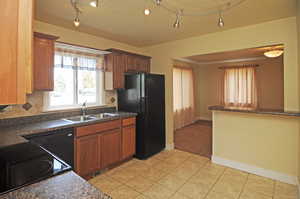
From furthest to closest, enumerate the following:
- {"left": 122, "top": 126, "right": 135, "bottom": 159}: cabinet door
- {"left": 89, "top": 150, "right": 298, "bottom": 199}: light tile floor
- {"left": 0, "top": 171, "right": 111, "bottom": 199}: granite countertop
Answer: {"left": 122, "top": 126, "right": 135, "bottom": 159}: cabinet door < {"left": 89, "top": 150, "right": 298, "bottom": 199}: light tile floor < {"left": 0, "top": 171, "right": 111, "bottom": 199}: granite countertop

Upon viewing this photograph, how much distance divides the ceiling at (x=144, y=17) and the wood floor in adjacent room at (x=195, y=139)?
2.57 meters

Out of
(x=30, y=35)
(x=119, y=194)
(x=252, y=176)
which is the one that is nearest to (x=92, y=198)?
(x=30, y=35)

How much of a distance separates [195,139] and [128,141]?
2.26 metres

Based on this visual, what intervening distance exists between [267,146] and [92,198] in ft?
9.57

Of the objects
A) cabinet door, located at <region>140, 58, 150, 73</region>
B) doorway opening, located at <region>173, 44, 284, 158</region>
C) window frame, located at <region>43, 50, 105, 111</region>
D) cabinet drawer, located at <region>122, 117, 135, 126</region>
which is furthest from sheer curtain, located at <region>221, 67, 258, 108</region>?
window frame, located at <region>43, 50, 105, 111</region>

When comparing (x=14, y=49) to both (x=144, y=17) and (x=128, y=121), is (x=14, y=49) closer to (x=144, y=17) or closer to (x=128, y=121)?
(x=144, y=17)

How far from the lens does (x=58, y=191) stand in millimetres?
791

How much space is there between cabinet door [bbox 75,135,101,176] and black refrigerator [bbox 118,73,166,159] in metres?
0.98

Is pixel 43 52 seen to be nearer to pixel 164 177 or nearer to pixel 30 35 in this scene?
pixel 30 35

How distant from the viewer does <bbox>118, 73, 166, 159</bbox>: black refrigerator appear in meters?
3.32

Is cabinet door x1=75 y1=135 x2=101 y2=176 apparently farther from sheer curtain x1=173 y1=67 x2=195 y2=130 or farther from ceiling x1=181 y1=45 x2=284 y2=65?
sheer curtain x1=173 y1=67 x2=195 y2=130

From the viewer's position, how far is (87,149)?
254 cm

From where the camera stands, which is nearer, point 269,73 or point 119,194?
point 119,194

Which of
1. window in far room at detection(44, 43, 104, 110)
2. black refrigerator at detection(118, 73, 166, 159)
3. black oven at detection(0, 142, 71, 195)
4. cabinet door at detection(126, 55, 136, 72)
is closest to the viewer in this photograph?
black oven at detection(0, 142, 71, 195)
